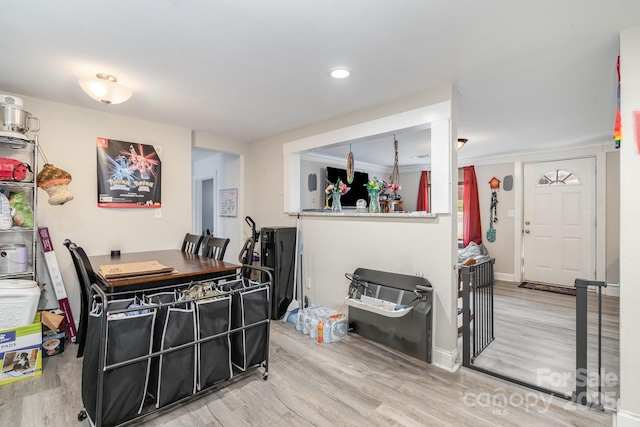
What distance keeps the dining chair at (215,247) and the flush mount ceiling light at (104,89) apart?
4.93ft

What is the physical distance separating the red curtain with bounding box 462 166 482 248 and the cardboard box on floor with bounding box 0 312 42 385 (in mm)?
6149

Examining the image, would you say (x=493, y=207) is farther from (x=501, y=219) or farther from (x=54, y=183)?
(x=54, y=183)

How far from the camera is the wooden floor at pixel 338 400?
6.16 feet

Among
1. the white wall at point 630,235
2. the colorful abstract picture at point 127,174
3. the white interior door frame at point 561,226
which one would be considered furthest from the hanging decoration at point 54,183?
the white interior door frame at point 561,226

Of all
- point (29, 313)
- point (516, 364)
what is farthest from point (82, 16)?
point (516, 364)

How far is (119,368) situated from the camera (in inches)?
64.9

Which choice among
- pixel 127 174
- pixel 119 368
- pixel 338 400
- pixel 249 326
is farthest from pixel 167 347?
pixel 127 174

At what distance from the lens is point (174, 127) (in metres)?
3.92

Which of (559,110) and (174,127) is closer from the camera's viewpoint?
(559,110)

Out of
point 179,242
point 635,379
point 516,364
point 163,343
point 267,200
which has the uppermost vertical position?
point 267,200

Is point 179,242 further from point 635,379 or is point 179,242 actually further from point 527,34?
point 635,379

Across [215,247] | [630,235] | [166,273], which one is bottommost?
[166,273]

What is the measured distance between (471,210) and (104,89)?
5884 millimetres

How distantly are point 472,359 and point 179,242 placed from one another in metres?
3.44
